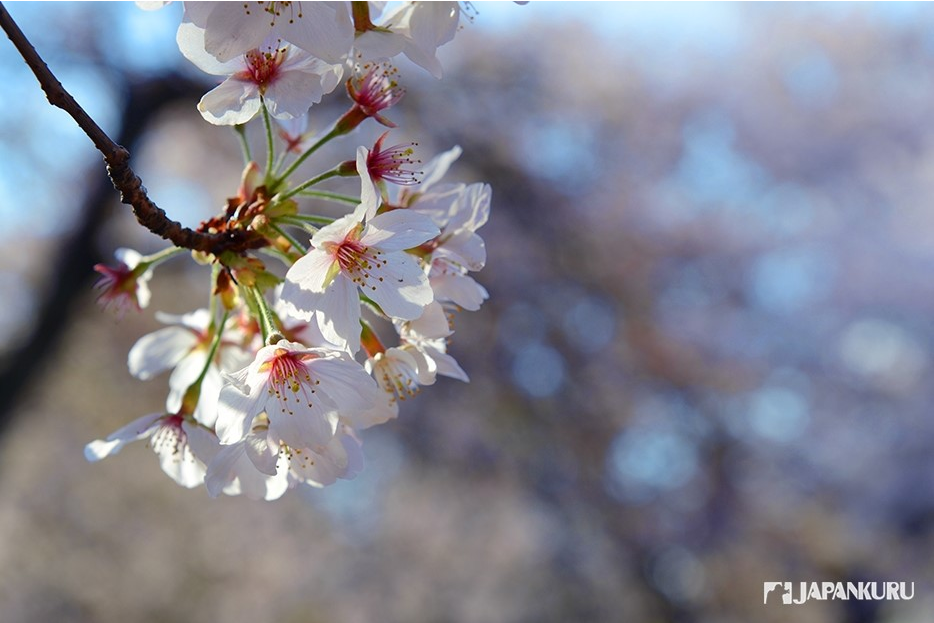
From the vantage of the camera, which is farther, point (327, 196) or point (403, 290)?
point (327, 196)

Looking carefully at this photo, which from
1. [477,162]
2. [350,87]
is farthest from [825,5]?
[350,87]

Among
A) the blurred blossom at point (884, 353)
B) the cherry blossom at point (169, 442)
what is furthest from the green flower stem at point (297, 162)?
the blurred blossom at point (884, 353)

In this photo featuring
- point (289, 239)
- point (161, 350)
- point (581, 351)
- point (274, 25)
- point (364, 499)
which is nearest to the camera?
point (274, 25)

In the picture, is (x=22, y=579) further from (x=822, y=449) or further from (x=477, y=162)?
(x=822, y=449)

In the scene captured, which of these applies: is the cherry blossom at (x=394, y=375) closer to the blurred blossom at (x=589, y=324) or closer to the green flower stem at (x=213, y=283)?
the green flower stem at (x=213, y=283)

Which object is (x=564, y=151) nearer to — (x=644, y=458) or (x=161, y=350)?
(x=644, y=458)

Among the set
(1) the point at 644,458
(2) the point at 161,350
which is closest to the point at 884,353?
(1) the point at 644,458
